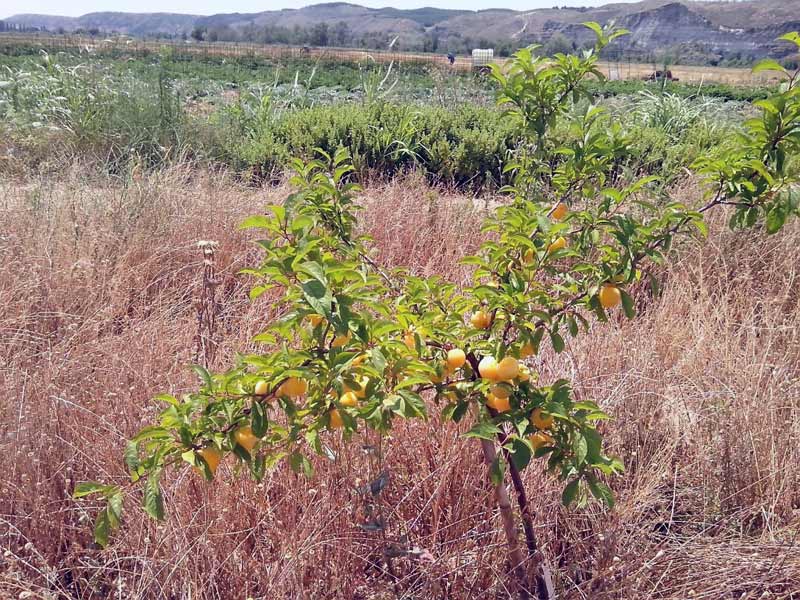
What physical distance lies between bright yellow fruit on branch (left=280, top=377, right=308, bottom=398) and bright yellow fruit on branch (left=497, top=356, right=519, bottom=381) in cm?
35

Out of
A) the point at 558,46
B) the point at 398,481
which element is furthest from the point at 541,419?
the point at 558,46

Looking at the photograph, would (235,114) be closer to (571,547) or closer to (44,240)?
(44,240)

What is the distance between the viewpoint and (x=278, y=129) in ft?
19.4

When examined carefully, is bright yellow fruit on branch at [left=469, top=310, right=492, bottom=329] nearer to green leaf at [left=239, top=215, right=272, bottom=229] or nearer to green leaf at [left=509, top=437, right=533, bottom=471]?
green leaf at [left=509, top=437, right=533, bottom=471]

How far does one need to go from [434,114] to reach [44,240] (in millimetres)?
3694

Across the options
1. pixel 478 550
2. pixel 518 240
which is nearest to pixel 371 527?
pixel 478 550

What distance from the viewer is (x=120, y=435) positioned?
6.38 ft

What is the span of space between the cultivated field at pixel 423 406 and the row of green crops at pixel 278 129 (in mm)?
1974

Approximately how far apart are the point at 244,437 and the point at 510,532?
72 cm

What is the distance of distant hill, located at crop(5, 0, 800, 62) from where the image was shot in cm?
3288

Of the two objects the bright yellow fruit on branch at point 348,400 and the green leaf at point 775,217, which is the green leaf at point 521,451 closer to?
the bright yellow fruit on branch at point 348,400

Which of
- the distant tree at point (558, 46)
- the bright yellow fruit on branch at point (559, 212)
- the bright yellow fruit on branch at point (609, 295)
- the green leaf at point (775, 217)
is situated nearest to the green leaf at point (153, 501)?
the bright yellow fruit on branch at point (609, 295)

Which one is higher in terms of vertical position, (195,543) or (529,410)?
(529,410)

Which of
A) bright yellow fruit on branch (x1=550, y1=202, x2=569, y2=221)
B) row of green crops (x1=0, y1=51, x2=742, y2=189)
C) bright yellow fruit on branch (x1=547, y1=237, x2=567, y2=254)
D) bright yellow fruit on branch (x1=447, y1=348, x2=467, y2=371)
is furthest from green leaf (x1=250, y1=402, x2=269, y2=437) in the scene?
row of green crops (x1=0, y1=51, x2=742, y2=189)
